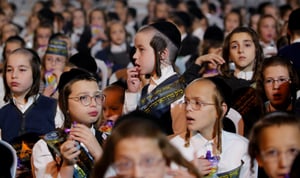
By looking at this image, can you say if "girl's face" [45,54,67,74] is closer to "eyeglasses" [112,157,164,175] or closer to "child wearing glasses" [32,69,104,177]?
"child wearing glasses" [32,69,104,177]

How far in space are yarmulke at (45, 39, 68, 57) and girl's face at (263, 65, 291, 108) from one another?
3920 millimetres

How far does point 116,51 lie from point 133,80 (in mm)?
5457

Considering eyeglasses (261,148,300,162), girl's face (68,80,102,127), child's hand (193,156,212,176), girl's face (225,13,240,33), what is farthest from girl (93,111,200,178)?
girl's face (225,13,240,33)

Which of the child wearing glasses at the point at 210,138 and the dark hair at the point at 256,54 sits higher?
the dark hair at the point at 256,54

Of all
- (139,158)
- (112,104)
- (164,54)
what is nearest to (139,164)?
(139,158)

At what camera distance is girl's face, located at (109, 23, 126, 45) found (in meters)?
14.3

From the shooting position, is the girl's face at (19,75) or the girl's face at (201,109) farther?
the girl's face at (19,75)

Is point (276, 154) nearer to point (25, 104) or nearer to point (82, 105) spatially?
point (82, 105)

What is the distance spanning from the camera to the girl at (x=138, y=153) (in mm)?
4906

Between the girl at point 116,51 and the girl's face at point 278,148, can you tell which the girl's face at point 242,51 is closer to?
the girl's face at point 278,148

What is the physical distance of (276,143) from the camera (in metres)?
5.42

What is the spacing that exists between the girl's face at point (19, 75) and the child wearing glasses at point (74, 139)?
3.85ft

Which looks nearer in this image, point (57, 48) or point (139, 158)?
point (139, 158)

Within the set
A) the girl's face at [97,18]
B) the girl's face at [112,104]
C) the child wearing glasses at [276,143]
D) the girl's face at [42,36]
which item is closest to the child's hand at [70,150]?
the child wearing glasses at [276,143]
